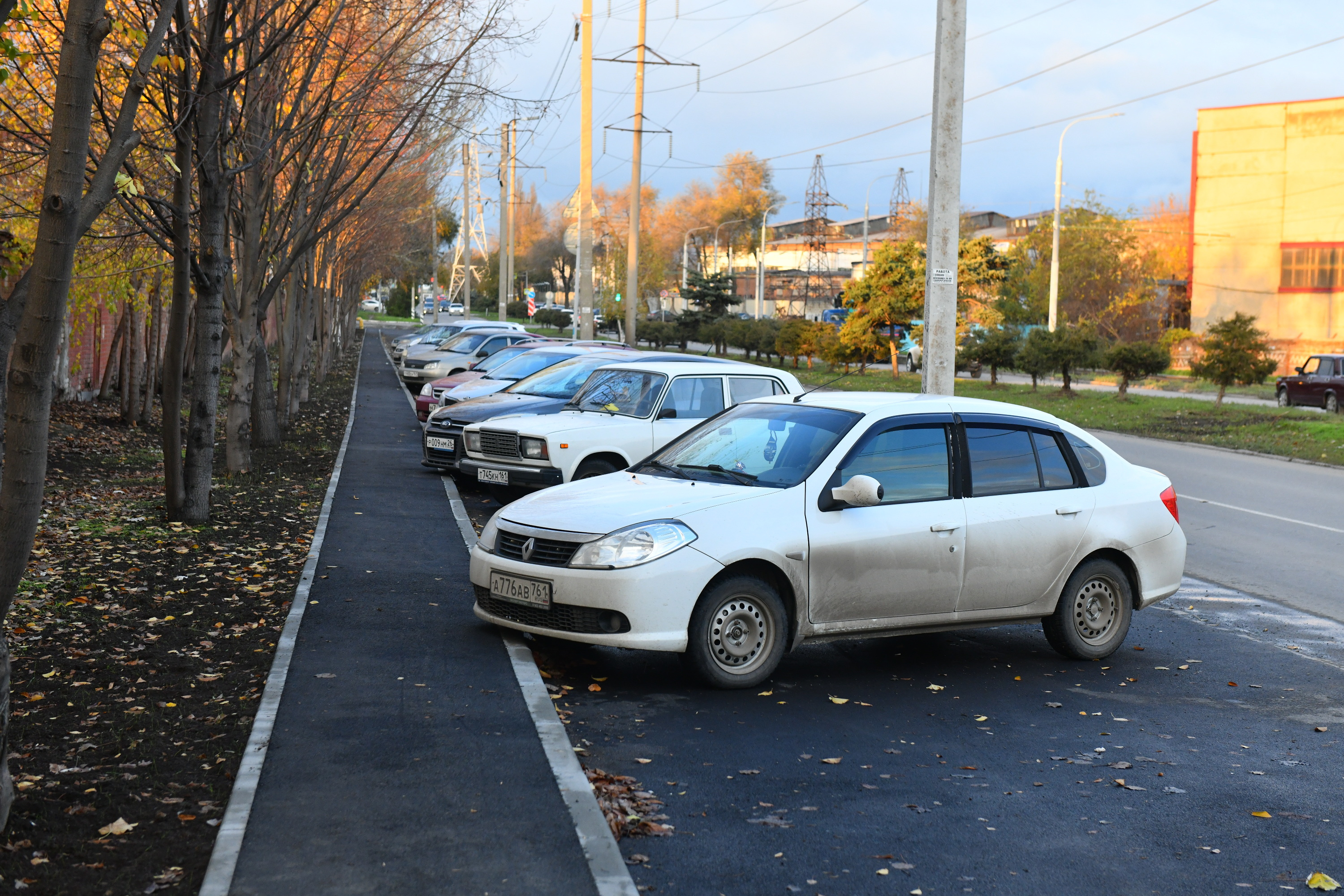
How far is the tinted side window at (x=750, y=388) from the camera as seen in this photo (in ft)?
43.2

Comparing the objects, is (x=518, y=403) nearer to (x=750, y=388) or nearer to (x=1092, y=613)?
(x=750, y=388)

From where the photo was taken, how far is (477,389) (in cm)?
1845

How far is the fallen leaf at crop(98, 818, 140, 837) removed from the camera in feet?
14.7

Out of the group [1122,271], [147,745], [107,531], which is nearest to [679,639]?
[147,745]

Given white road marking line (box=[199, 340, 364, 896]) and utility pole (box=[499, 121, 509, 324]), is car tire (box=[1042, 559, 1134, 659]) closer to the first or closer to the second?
white road marking line (box=[199, 340, 364, 896])

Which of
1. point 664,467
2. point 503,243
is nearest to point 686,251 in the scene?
point 503,243

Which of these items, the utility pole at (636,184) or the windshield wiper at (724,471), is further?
the utility pole at (636,184)

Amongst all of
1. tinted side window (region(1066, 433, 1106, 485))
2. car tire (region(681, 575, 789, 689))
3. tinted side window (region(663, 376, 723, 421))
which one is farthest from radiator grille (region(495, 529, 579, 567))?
tinted side window (region(663, 376, 723, 421))

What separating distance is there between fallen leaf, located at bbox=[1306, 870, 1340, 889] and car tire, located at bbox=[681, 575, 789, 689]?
2.86 m

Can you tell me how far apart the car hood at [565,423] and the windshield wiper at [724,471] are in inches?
199

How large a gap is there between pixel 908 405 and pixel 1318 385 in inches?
1188

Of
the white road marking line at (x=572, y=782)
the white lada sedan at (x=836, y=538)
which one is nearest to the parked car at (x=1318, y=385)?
the white lada sedan at (x=836, y=538)

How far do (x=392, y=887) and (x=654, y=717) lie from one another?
229 centimetres

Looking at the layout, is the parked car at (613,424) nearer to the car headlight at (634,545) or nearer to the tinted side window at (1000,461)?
the tinted side window at (1000,461)
